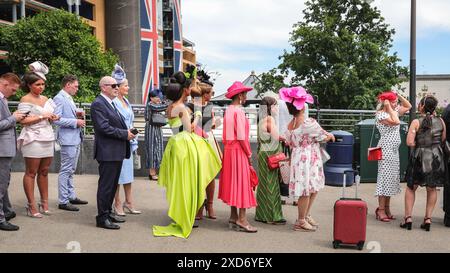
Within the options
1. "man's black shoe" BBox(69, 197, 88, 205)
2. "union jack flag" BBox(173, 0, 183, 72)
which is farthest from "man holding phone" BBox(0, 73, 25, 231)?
"union jack flag" BBox(173, 0, 183, 72)

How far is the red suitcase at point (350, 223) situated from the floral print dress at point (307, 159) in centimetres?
68

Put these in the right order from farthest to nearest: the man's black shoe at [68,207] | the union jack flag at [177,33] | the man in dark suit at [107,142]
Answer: the union jack flag at [177,33], the man's black shoe at [68,207], the man in dark suit at [107,142]

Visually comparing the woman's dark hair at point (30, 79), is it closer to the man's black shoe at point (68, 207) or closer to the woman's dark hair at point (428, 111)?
the man's black shoe at point (68, 207)

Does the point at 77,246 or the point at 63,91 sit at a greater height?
the point at 63,91

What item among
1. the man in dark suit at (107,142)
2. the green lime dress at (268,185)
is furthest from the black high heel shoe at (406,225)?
the man in dark suit at (107,142)

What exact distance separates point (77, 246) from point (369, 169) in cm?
670

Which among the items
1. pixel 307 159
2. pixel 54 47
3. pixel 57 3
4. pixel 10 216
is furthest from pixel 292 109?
pixel 57 3

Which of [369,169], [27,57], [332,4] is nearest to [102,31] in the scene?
[27,57]

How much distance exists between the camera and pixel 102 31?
49.0m

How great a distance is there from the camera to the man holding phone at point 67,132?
6.68 m

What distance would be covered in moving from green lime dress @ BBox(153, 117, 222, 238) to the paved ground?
22cm

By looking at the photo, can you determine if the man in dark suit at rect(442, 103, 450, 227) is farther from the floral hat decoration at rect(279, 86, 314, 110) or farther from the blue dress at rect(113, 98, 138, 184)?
the blue dress at rect(113, 98, 138, 184)

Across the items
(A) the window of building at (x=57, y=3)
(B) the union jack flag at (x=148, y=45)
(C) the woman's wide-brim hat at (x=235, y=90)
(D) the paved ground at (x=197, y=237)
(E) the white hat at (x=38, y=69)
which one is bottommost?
(D) the paved ground at (x=197, y=237)

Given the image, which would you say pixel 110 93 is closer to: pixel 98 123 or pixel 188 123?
pixel 98 123
